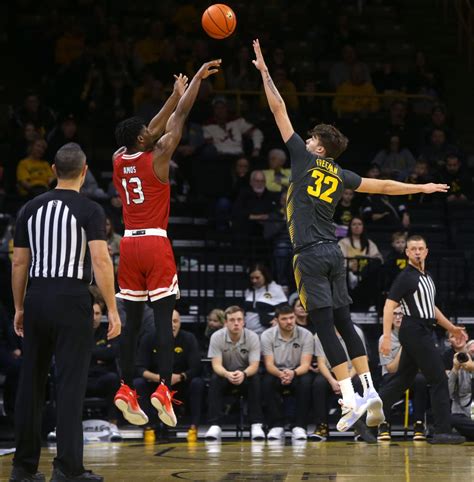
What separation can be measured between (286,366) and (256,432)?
1.14m

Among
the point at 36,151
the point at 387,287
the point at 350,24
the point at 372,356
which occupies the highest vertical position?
the point at 350,24

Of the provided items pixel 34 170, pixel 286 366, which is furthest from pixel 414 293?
pixel 34 170

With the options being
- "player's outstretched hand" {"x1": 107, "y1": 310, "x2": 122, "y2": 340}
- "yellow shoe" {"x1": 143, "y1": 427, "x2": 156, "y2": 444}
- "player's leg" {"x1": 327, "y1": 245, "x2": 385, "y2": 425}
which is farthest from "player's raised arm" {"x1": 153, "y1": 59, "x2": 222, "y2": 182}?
"yellow shoe" {"x1": 143, "y1": 427, "x2": 156, "y2": 444}

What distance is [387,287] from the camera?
15.1 m

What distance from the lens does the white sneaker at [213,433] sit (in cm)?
1292

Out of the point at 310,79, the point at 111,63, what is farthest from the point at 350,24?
the point at 111,63

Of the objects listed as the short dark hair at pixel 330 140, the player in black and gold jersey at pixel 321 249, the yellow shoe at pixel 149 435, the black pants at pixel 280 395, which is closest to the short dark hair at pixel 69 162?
the player in black and gold jersey at pixel 321 249

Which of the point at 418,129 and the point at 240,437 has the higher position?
the point at 418,129

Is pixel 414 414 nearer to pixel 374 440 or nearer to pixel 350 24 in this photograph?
pixel 374 440

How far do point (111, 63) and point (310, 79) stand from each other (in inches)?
154

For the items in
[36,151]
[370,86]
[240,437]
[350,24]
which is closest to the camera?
[240,437]

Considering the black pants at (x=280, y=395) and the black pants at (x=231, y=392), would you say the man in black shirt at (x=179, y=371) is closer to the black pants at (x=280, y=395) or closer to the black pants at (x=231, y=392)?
the black pants at (x=231, y=392)

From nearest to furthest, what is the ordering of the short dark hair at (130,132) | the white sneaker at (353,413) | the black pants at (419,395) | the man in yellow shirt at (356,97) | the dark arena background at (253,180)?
1. the white sneaker at (353,413)
2. the short dark hair at (130,132)
3. the dark arena background at (253,180)
4. the black pants at (419,395)
5. the man in yellow shirt at (356,97)

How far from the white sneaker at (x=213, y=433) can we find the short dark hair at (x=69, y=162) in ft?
18.7
